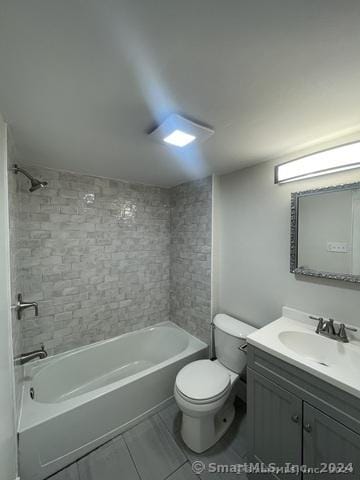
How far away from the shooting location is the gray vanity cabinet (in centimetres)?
92

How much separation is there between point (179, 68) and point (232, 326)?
6.14ft

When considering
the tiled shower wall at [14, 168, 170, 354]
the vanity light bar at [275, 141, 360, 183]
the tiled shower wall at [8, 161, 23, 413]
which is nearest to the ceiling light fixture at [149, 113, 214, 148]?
the vanity light bar at [275, 141, 360, 183]

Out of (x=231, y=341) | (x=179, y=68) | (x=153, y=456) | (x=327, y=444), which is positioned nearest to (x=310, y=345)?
(x=327, y=444)

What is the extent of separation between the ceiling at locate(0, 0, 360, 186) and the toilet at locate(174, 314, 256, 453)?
160 cm

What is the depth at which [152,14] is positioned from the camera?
1.87ft

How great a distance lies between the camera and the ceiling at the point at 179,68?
1.87 ft

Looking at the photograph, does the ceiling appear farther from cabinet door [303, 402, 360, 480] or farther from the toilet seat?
the toilet seat

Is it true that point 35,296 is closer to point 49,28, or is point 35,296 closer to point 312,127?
point 49,28

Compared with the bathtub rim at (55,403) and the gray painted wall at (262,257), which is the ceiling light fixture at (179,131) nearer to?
the gray painted wall at (262,257)

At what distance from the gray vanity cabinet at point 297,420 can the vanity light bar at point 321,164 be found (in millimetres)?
1255

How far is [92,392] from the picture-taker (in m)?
1.56

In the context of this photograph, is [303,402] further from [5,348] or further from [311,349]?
[5,348]

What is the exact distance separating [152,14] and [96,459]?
2.41 metres

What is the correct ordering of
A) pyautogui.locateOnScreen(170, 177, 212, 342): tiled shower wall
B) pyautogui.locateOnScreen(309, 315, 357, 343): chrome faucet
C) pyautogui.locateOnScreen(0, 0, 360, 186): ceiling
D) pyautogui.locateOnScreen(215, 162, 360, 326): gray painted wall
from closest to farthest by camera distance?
pyautogui.locateOnScreen(0, 0, 360, 186): ceiling → pyautogui.locateOnScreen(309, 315, 357, 343): chrome faucet → pyautogui.locateOnScreen(215, 162, 360, 326): gray painted wall → pyautogui.locateOnScreen(170, 177, 212, 342): tiled shower wall
